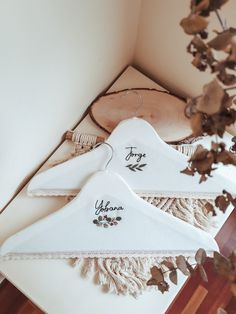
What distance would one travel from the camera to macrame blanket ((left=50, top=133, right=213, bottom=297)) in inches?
38.2

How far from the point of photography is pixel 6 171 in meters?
1.00

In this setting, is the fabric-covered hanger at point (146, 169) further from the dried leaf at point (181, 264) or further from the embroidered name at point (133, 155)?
the dried leaf at point (181, 264)

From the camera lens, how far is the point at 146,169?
40.9 inches

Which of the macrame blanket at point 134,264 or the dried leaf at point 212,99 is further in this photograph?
the macrame blanket at point 134,264

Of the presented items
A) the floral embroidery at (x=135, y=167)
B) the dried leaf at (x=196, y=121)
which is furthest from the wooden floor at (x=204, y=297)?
the dried leaf at (x=196, y=121)

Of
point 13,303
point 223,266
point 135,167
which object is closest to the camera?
point 223,266

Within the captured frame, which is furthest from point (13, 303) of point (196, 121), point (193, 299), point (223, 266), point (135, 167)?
point (196, 121)

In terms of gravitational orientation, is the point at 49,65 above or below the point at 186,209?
above

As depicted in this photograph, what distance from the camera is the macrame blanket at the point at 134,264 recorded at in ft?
3.18

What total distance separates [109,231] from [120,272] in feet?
0.27

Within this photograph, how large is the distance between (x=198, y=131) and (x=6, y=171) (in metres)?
0.55

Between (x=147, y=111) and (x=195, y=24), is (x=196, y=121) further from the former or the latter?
(x=147, y=111)

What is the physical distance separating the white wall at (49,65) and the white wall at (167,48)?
28 millimetres

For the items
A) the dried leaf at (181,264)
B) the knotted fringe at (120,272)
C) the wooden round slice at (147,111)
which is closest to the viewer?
the dried leaf at (181,264)
